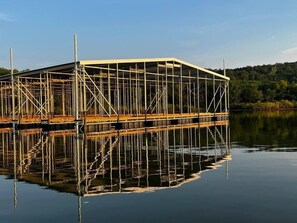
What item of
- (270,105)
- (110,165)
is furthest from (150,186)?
(270,105)

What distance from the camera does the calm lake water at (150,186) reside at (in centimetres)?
757

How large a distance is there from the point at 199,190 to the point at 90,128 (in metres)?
21.6

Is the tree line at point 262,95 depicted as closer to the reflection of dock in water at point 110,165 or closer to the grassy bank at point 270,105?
the grassy bank at point 270,105

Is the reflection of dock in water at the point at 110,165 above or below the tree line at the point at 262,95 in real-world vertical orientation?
below

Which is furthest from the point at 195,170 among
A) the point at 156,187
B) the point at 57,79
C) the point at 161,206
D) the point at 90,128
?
the point at 57,79

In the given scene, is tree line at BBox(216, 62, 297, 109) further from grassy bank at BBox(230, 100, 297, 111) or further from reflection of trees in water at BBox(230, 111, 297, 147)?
reflection of trees in water at BBox(230, 111, 297, 147)

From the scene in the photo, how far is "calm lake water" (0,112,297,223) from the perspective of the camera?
7566 millimetres

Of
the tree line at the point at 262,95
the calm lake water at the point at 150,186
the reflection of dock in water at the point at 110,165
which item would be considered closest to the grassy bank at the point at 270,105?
the tree line at the point at 262,95

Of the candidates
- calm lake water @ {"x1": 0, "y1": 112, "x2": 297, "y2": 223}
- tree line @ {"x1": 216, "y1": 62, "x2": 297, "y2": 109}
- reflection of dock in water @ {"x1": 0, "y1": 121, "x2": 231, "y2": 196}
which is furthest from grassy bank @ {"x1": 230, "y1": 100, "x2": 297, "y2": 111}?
calm lake water @ {"x1": 0, "y1": 112, "x2": 297, "y2": 223}

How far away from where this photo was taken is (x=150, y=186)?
33.6 ft

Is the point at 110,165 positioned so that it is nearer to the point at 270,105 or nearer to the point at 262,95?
the point at 270,105

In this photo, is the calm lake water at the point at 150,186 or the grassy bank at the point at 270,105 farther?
the grassy bank at the point at 270,105

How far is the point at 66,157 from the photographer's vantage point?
16266 mm

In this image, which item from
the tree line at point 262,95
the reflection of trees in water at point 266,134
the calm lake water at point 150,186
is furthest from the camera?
the tree line at point 262,95
